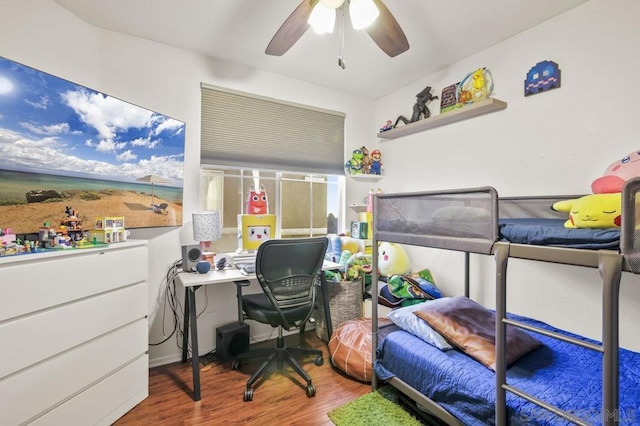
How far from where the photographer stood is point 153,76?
2.24 metres

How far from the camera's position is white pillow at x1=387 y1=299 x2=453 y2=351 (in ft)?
5.23

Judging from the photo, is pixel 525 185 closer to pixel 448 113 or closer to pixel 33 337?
pixel 448 113

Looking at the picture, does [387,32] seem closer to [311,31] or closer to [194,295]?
[311,31]

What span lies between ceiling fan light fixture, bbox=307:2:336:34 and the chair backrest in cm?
124

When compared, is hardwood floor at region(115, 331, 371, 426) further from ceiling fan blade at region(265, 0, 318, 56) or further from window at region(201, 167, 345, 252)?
ceiling fan blade at region(265, 0, 318, 56)

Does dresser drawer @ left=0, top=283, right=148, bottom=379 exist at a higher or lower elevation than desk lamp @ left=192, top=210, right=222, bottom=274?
lower

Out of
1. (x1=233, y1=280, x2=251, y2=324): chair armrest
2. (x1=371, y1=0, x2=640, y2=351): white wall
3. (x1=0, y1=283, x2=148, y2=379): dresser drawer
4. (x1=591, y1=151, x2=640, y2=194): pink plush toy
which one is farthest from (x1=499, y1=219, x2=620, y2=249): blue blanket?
(x1=0, y1=283, x2=148, y2=379): dresser drawer

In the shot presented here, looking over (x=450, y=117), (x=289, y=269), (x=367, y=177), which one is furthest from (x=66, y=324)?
(x=450, y=117)

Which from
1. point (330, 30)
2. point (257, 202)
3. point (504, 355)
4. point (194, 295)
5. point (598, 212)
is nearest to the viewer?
point (598, 212)

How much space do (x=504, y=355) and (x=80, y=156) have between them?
8.06 ft

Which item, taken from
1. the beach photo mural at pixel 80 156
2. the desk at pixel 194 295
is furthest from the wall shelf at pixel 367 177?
the beach photo mural at pixel 80 156

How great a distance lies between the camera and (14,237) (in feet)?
4.31

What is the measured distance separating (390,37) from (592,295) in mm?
2060

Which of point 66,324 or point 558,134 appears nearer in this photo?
point 66,324
